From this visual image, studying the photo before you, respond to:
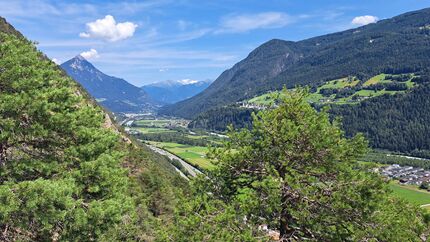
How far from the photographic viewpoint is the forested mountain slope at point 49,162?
1270cm

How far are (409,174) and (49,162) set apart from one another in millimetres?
141351

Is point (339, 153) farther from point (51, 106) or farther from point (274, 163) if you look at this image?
point (51, 106)

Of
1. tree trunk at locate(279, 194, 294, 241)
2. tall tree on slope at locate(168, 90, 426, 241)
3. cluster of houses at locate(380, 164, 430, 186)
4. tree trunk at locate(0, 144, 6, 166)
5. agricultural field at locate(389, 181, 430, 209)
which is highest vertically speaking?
tree trunk at locate(0, 144, 6, 166)

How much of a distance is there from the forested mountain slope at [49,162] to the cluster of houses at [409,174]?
11331cm

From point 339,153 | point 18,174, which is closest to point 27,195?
point 18,174

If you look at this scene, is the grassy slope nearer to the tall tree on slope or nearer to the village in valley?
the village in valley

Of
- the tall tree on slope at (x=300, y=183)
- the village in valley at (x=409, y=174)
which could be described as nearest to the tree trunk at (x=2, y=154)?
the tall tree on slope at (x=300, y=183)

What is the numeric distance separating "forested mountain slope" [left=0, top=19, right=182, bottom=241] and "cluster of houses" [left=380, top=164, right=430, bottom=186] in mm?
113310

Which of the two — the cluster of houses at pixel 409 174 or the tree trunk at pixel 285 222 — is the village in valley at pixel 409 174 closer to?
the cluster of houses at pixel 409 174

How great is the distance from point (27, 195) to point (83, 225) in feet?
7.98

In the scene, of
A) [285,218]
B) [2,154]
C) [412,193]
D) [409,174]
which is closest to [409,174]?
[409,174]

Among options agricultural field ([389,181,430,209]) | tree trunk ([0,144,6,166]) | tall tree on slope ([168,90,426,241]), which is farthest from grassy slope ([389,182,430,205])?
tree trunk ([0,144,6,166])

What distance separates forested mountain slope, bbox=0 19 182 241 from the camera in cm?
1270

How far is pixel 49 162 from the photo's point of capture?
48.6 ft
